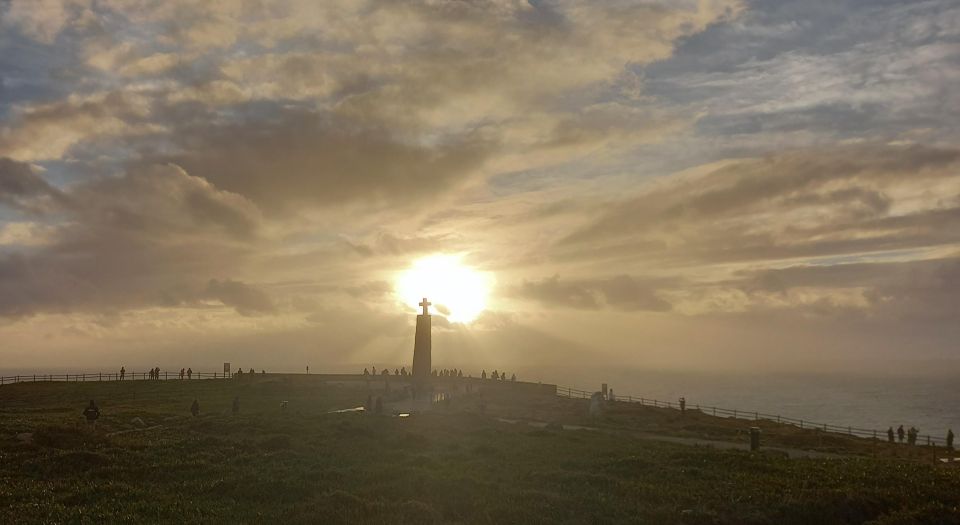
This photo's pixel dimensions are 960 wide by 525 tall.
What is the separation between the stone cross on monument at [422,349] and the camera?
58.8 metres

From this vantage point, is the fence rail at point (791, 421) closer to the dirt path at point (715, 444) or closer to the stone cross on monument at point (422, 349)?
the dirt path at point (715, 444)

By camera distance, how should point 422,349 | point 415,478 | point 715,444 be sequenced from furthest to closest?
point 422,349
point 715,444
point 415,478

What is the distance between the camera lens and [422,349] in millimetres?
59031

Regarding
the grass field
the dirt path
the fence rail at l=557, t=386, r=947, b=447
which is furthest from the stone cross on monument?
the grass field

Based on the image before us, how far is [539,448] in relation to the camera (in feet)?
90.0

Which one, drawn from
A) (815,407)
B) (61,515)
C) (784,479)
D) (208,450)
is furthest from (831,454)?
(815,407)

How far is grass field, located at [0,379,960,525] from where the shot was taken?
16141 mm

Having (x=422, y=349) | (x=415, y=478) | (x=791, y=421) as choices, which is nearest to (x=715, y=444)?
(x=415, y=478)

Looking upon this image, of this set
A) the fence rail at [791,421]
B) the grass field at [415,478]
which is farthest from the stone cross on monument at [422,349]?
the grass field at [415,478]

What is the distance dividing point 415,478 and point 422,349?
129ft

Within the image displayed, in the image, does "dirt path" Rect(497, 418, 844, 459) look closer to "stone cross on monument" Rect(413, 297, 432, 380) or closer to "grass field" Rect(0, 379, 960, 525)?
"grass field" Rect(0, 379, 960, 525)

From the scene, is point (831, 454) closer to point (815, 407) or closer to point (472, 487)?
point (472, 487)

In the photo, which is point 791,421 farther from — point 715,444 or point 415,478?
point 415,478

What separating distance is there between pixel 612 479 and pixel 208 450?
1521 centimetres
